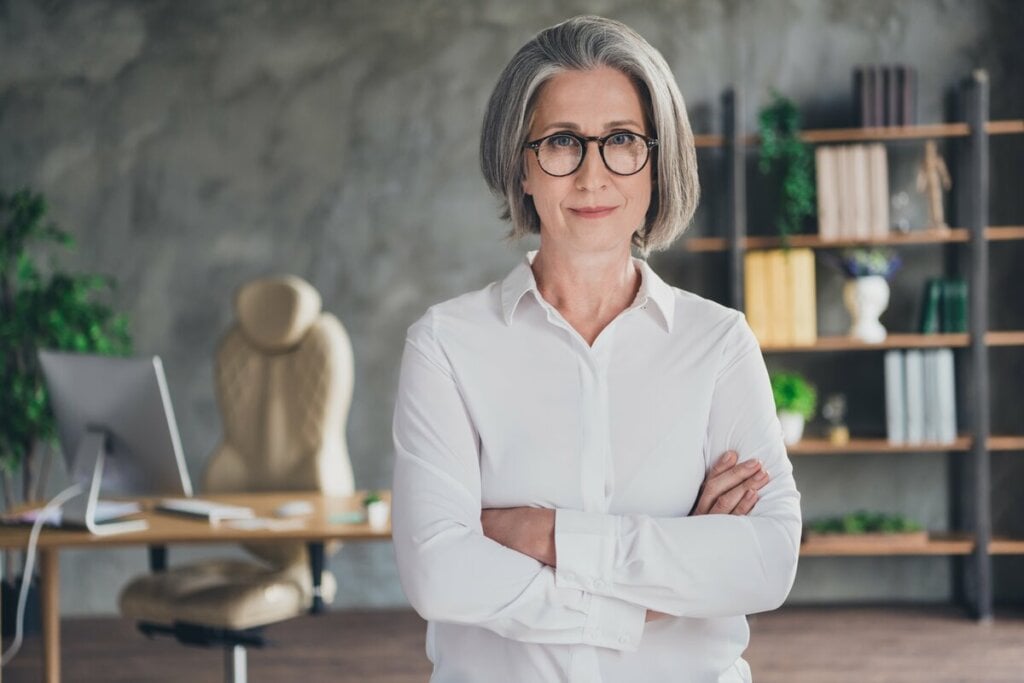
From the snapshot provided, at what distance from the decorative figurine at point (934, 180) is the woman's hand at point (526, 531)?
3.79 metres

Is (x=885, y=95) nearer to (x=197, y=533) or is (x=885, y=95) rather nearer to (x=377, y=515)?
(x=377, y=515)

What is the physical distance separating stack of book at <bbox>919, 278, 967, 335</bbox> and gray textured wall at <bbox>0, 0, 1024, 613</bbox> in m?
0.43

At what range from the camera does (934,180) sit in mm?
4809

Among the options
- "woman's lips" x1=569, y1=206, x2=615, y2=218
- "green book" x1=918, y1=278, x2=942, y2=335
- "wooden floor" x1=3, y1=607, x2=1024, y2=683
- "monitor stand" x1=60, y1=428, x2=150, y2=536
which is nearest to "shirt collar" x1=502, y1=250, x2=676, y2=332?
"woman's lips" x1=569, y1=206, x2=615, y2=218

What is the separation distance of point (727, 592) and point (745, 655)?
3.06 meters

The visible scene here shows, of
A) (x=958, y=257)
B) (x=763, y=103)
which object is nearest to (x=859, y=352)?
(x=958, y=257)

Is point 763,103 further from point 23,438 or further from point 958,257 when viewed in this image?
point 23,438

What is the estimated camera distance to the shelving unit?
4.65m

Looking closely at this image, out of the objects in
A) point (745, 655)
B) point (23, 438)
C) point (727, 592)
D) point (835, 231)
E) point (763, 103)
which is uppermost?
Answer: point (763, 103)

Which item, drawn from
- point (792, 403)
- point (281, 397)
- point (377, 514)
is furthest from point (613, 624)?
point (792, 403)

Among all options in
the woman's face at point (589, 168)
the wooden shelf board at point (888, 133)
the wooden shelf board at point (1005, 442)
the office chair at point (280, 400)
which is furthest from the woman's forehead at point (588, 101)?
the wooden shelf board at point (1005, 442)

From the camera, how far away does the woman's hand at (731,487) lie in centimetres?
154

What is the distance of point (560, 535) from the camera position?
1.45 meters

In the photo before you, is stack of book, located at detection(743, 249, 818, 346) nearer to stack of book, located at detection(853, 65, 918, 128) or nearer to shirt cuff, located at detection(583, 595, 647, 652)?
stack of book, located at detection(853, 65, 918, 128)
